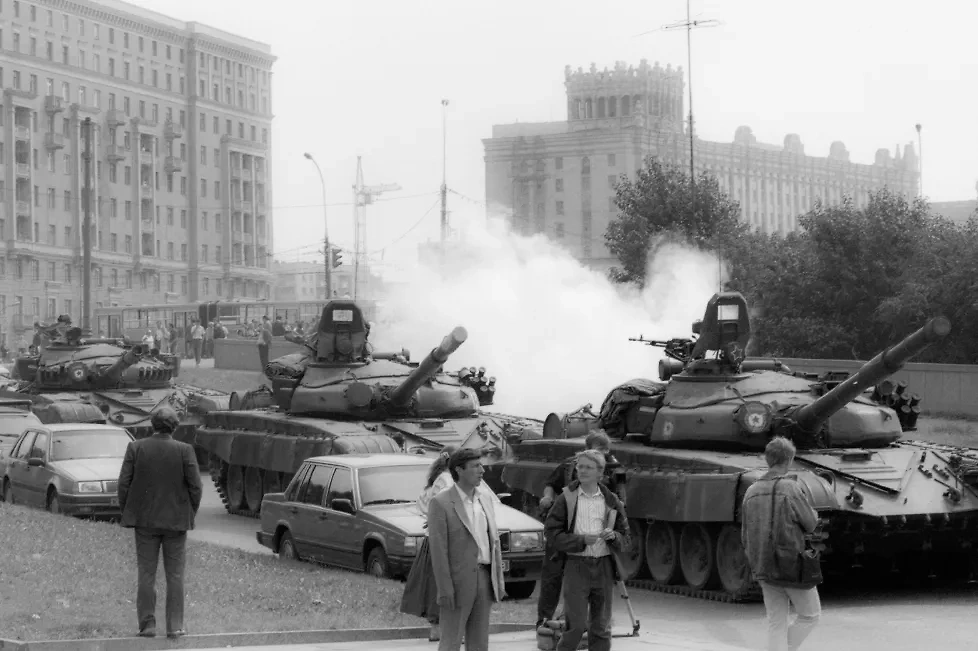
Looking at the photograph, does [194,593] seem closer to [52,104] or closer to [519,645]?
[519,645]

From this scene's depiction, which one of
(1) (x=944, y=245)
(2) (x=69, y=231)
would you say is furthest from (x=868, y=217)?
(2) (x=69, y=231)

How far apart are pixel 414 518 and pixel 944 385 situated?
22539 mm

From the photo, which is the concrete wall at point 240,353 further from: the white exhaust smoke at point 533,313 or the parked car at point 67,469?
the parked car at point 67,469

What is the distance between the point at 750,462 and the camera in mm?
17172

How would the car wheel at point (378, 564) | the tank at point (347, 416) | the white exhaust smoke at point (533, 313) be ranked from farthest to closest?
1. the white exhaust smoke at point (533, 313)
2. the tank at point (347, 416)
3. the car wheel at point (378, 564)

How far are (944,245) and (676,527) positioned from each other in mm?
23930

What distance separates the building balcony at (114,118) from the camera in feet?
352

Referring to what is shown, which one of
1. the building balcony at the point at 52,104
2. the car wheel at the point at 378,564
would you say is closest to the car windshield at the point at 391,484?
the car wheel at the point at 378,564

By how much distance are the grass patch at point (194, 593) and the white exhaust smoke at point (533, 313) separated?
56.5 feet

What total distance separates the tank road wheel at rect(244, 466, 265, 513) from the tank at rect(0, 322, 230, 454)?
13.9 feet

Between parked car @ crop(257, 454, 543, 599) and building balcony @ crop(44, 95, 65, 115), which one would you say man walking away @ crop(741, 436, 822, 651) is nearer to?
parked car @ crop(257, 454, 543, 599)

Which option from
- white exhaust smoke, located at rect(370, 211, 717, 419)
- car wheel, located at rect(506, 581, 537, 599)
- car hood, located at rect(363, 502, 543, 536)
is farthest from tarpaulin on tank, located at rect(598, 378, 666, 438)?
white exhaust smoke, located at rect(370, 211, 717, 419)

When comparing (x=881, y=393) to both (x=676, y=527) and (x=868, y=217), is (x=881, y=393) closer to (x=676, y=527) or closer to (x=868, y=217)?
(x=676, y=527)

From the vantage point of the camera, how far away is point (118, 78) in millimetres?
109938
